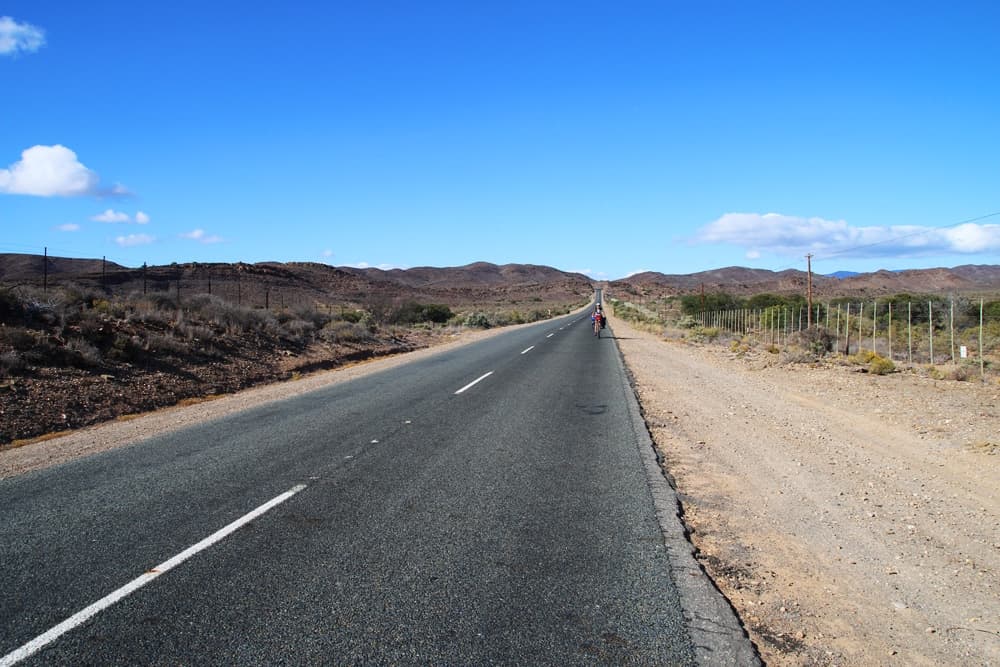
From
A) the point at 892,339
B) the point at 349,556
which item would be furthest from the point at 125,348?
the point at 892,339

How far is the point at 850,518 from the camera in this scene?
6.37 m

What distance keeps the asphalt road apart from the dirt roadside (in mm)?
523

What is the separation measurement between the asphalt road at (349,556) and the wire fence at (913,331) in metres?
15.1

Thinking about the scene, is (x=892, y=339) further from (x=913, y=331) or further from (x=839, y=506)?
(x=839, y=506)

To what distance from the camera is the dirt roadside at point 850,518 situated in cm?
416

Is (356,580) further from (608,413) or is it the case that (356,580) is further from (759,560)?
(608,413)

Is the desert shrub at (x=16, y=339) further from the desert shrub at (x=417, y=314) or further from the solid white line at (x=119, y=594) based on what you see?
the desert shrub at (x=417, y=314)

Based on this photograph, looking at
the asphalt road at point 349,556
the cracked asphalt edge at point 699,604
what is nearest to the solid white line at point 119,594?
the asphalt road at point 349,556

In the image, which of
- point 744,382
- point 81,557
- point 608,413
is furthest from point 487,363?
point 81,557

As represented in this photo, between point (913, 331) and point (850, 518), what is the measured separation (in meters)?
29.7

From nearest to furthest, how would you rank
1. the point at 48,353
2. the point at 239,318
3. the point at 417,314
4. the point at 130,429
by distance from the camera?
1. the point at 130,429
2. the point at 48,353
3. the point at 239,318
4. the point at 417,314

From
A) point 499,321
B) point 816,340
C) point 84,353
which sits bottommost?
point 816,340

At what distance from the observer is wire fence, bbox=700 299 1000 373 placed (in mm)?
22250

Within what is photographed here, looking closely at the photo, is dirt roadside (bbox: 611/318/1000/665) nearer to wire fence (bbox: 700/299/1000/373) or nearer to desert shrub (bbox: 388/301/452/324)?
wire fence (bbox: 700/299/1000/373)
